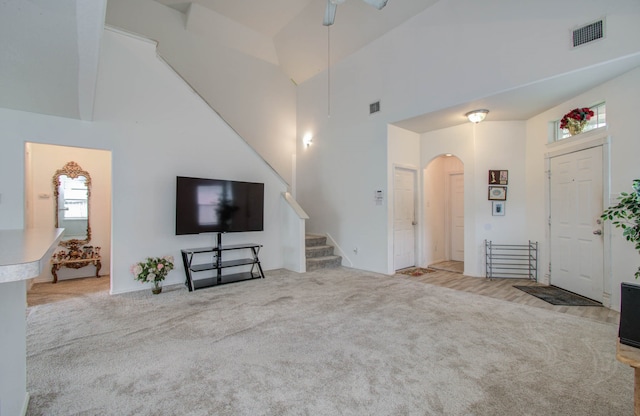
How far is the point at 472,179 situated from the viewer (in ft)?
17.4

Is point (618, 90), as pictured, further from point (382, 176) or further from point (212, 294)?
point (212, 294)

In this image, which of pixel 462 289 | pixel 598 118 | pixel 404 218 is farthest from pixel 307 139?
pixel 598 118

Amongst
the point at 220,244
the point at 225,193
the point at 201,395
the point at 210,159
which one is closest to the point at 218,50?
the point at 210,159

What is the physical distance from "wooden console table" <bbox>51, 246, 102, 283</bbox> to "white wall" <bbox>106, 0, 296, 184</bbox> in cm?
374

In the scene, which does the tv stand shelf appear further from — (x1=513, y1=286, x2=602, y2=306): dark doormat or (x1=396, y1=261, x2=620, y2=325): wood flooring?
(x1=513, y1=286, x2=602, y2=306): dark doormat

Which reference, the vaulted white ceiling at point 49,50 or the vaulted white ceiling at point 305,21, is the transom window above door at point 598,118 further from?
the vaulted white ceiling at point 49,50

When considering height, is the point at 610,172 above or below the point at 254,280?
above

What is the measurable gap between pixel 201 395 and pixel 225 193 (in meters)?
3.33

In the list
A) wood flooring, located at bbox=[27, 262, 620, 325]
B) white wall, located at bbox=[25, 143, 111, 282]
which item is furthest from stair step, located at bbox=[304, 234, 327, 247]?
white wall, located at bbox=[25, 143, 111, 282]

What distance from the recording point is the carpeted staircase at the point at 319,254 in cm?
574

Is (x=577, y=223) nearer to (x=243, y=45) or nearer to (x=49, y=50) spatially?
(x=49, y=50)

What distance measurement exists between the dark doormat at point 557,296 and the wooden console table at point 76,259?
7193 mm

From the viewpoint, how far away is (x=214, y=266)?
458cm

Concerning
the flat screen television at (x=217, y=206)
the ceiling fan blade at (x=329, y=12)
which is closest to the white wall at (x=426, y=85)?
the ceiling fan blade at (x=329, y=12)
